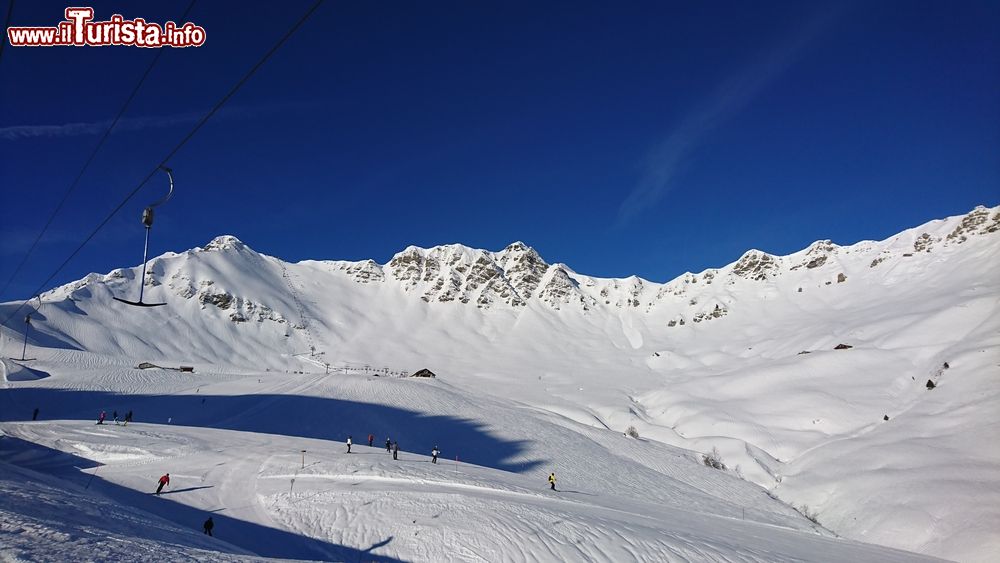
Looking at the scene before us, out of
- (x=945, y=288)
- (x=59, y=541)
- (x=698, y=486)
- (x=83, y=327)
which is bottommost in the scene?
(x=698, y=486)

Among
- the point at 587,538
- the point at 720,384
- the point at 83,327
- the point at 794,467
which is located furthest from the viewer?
the point at 83,327

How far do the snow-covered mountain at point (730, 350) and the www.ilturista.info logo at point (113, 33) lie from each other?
38582 mm

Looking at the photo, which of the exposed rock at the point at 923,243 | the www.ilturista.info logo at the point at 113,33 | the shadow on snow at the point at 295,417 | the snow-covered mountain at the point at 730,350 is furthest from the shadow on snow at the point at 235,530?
the exposed rock at the point at 923,243

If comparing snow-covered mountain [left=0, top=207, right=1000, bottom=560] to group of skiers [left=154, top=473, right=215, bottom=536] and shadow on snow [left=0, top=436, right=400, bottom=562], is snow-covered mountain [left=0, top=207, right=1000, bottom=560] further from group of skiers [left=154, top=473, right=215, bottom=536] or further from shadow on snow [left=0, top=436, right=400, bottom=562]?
group of skiers [left=154, top=473, right=215, bottom=536]

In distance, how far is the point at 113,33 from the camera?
13578 mm

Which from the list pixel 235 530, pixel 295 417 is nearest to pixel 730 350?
pixel 295 417

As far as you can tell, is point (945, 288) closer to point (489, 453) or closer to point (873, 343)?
point (873, 343)

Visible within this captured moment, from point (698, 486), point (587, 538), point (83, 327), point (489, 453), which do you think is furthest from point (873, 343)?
point (83, 327)

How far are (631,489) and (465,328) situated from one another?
130 m

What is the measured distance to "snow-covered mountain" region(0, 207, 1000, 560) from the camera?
142 ft

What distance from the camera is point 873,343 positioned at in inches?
3450

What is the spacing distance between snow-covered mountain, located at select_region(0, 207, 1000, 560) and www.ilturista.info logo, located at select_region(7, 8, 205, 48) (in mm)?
38582

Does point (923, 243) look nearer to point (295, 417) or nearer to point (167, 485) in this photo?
point (295, 417)

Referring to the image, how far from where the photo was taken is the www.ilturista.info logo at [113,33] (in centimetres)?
1338
